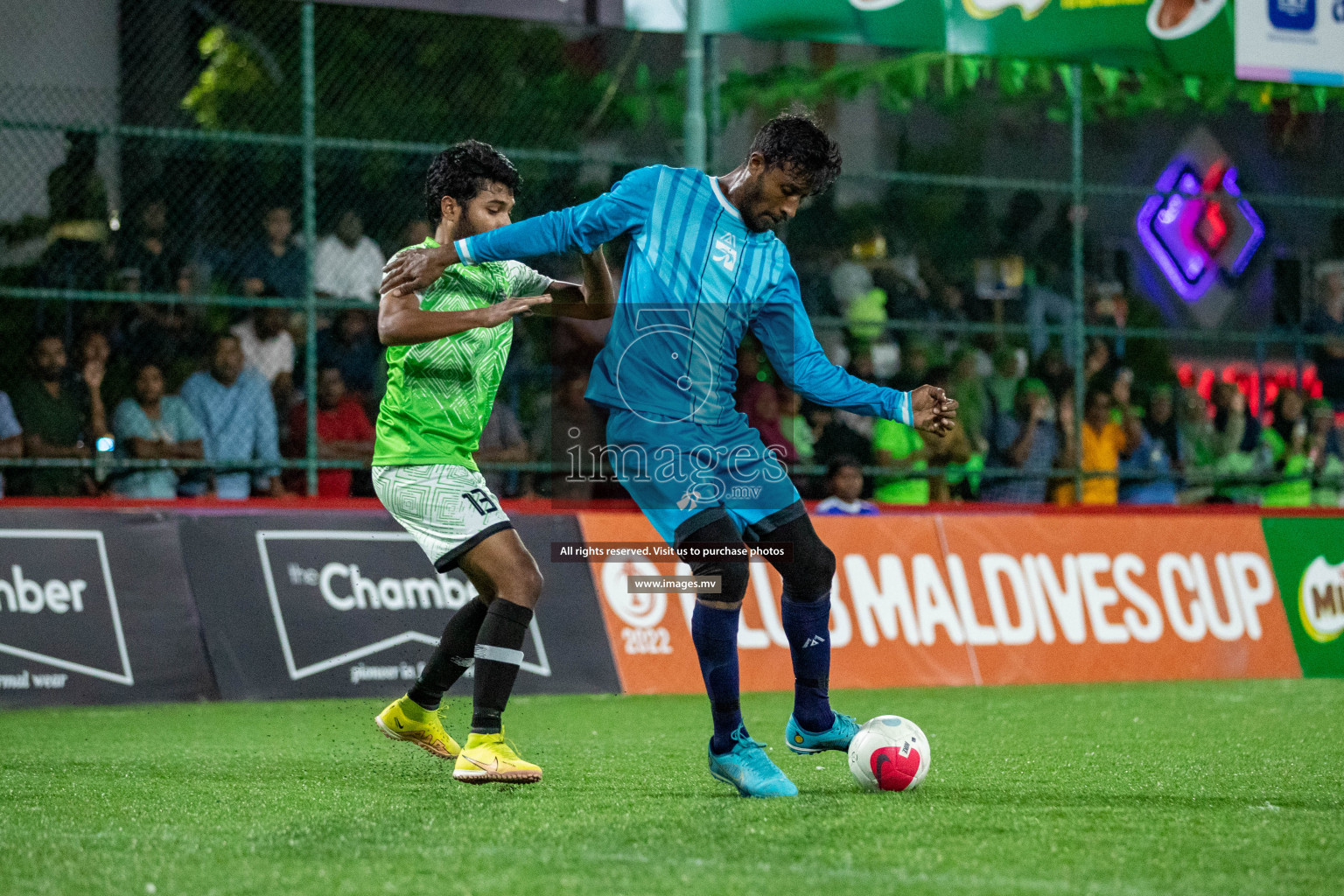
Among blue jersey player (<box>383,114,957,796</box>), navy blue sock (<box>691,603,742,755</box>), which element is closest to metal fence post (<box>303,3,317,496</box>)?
blue jersey player (<box>383,114,957,796</box>)

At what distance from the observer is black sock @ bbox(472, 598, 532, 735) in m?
5.72

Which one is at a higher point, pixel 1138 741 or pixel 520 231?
pixel 520 231

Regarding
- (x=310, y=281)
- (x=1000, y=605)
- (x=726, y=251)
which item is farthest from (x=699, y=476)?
(x=1000, y=605)

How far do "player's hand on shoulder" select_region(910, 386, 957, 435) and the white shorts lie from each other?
4.92 feet

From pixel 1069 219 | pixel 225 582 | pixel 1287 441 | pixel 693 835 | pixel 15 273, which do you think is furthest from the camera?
pixel 1287 441

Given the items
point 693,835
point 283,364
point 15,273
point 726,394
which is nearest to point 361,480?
point 283,364

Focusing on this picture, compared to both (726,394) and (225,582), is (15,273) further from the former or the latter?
(726,394)

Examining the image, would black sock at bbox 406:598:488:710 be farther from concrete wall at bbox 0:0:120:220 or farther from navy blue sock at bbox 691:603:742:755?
concrete wall at bbox 0:0:120:220

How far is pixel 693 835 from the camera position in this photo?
4.64m

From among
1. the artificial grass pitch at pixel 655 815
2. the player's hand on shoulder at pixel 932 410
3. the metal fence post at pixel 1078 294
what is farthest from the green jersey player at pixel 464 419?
the metal fence post at pixel 1078 294

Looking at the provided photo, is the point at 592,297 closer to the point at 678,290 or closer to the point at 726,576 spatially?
the point at 678,290

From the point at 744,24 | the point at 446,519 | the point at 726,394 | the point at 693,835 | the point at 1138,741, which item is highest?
the point at 744,24

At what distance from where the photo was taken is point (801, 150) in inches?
213

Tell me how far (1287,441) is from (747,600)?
6.30 m
